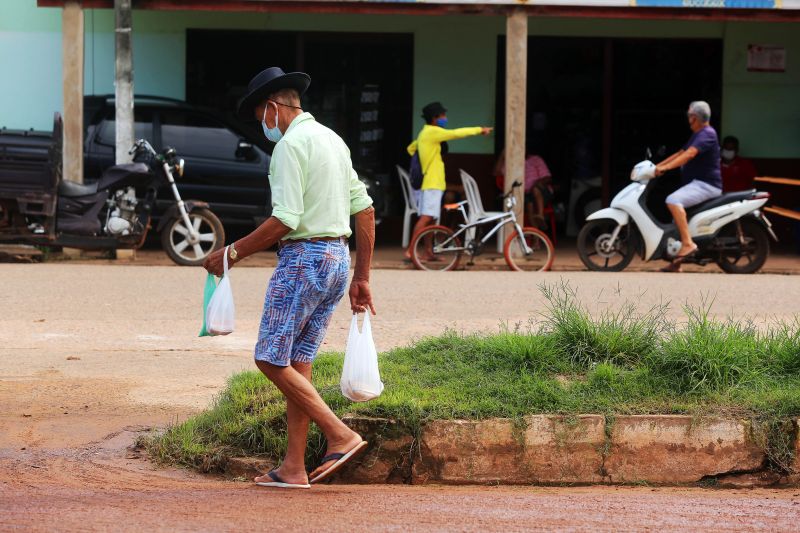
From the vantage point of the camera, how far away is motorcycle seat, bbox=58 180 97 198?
13.5 m

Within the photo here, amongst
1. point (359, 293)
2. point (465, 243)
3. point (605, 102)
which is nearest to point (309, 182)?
point (359, 293)

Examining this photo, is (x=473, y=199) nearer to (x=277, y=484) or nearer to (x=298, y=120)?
(x=298, y=120)

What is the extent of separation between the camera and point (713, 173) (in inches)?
531

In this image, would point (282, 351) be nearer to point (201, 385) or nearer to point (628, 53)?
point (201, 385)

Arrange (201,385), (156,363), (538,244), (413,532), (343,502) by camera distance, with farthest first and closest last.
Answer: (538,244) → (156,363) → (201,385) → (343,502) → (413,532)

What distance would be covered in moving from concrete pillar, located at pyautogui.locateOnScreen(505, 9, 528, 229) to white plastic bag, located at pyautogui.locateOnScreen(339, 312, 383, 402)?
9.34 meters

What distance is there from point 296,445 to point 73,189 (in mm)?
8667

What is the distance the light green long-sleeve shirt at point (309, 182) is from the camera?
5.32 meters

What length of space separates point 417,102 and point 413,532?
13.8 m

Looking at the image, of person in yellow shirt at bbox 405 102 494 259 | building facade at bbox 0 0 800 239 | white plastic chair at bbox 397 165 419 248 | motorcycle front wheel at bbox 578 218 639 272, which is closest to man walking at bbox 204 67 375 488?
motorcycle front wheel at bbox 578 218 639 272

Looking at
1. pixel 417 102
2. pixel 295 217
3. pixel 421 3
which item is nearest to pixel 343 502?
pixel 295 217

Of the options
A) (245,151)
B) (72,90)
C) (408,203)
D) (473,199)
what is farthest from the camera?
(408,203)

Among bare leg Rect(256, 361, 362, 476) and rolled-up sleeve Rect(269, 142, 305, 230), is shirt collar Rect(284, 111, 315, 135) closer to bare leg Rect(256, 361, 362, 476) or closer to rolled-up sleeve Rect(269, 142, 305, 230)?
rolled-up sleeve Rect(269, 142, 305, 230)

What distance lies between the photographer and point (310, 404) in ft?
18.1
